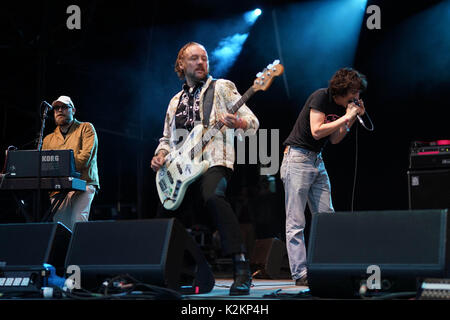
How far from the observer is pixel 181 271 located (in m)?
3.18

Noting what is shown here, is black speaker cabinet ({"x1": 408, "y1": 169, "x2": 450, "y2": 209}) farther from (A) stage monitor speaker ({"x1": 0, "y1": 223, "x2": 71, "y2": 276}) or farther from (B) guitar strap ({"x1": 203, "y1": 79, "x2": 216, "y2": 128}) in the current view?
(A) stage monitor speaker ({"x1": 0, "y1": 223, "x2": 71, "y2": 276})

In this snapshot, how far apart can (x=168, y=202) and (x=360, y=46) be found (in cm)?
516

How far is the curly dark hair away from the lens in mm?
3801

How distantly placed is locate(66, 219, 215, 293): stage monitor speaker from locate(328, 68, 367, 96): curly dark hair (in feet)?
→ 5.07

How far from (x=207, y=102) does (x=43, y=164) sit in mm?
1618

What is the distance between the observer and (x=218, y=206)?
348 cm

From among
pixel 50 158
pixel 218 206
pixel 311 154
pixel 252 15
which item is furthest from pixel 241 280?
pixel 252 15

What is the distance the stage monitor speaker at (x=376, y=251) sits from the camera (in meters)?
2.58

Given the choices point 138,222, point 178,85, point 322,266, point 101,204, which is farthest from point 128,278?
point 101,204

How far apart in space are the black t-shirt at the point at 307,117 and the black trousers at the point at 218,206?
67 cm

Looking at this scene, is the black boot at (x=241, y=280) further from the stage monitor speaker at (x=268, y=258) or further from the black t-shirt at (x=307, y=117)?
the stage monitor speaker at (x=268, y=258)

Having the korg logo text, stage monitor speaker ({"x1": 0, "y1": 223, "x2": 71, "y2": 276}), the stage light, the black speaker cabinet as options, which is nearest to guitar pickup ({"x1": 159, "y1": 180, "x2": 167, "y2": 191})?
stage monitor speaker ({"x1": 0, "y1": 223, "x2": 71, "y2": 276})

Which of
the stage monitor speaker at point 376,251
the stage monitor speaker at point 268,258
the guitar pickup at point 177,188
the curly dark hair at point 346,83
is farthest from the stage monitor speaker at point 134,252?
the stage monitor speaker at point 268,258
